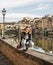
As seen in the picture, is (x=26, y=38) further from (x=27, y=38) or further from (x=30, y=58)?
(x=30, y=58)

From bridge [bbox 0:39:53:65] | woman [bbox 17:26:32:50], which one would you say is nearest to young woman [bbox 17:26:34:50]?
woman [bbox 17:26:32:50]

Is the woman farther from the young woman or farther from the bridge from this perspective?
the bridge

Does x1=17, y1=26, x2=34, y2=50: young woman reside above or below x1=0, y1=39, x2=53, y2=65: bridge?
above

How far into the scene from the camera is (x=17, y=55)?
8.95 metres

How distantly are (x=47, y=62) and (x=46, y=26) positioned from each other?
95.3 meters

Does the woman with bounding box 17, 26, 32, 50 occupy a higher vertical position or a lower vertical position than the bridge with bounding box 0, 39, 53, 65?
higher

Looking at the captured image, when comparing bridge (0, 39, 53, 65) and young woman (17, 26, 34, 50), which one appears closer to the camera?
bridge (0, 39, 53, 65)

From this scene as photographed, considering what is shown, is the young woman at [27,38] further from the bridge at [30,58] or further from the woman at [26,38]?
the bridge at [30,58]

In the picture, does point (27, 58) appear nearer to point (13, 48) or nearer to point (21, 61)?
point (21, 61)

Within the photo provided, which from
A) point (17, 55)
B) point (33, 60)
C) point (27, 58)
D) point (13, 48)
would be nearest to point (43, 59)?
point (33, 60)

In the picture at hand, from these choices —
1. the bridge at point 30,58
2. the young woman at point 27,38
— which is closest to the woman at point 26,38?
the young woman at point 27,38

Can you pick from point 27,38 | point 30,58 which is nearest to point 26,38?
point 27,38

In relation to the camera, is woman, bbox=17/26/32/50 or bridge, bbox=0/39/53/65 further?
woman, bbox=17/26/32/50

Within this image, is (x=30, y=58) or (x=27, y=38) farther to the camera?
(x=27, y=38)
